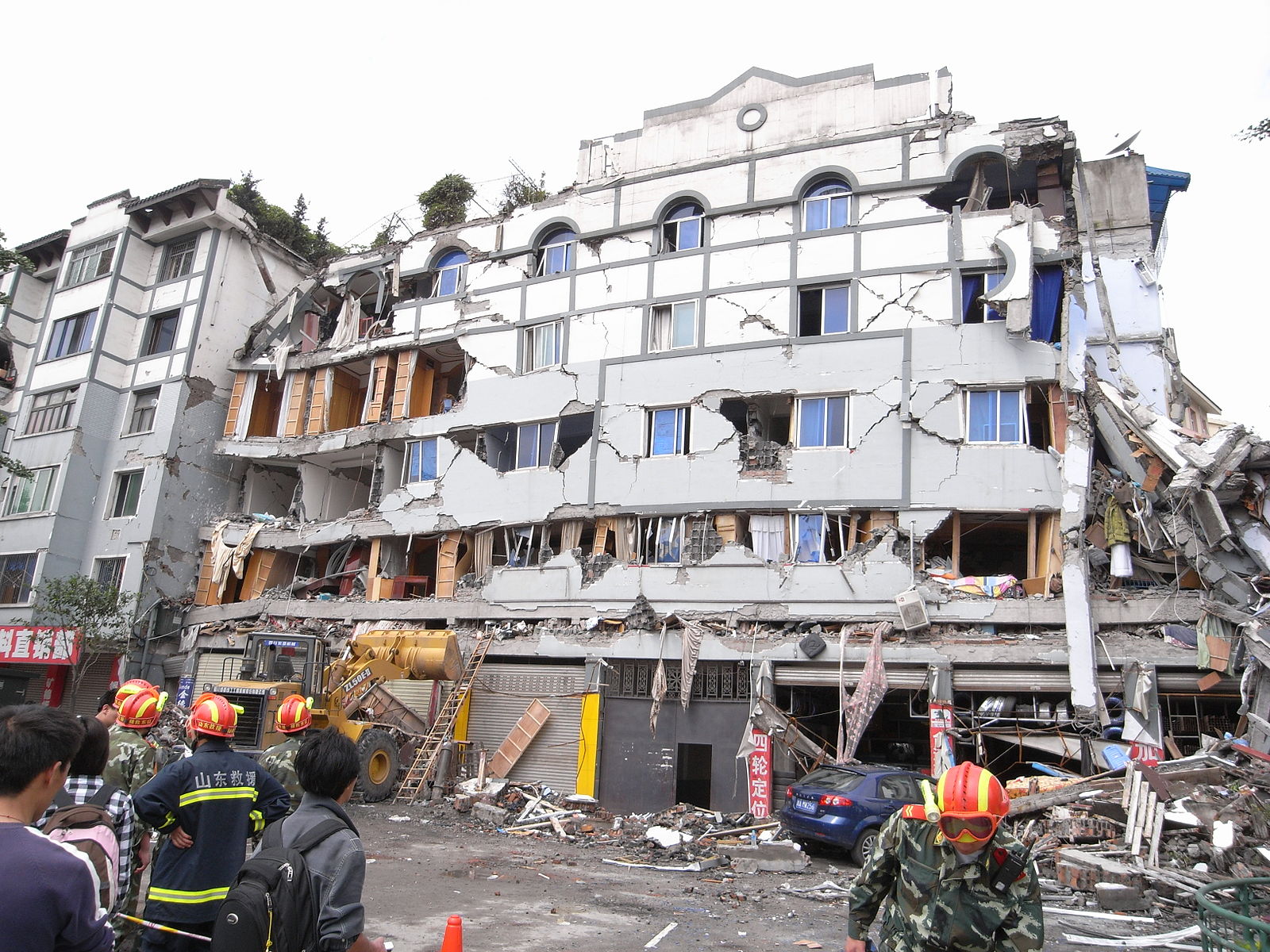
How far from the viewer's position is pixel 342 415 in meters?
28.2

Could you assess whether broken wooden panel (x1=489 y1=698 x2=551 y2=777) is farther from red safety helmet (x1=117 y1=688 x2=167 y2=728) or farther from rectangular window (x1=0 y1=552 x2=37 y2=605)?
rectangular window (x1=0 y1=552 x2=37 y2=605)

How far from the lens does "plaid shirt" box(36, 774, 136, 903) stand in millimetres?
4262

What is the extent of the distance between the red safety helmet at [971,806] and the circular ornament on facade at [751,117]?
2150cm

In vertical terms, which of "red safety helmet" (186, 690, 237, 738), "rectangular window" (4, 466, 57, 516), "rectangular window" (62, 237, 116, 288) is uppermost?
"rectangular window" (62, 237, 116, 288)

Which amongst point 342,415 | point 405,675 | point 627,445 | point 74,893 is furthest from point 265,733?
point 74,893

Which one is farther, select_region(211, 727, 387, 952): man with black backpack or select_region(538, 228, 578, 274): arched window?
select_region(538, 228, 578, 274): arched window

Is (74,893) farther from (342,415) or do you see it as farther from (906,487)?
(342,415)

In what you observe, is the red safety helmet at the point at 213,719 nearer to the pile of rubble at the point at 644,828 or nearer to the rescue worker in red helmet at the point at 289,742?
the rescue worker in red helmet at the point at 289,742

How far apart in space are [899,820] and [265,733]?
52.5 ft

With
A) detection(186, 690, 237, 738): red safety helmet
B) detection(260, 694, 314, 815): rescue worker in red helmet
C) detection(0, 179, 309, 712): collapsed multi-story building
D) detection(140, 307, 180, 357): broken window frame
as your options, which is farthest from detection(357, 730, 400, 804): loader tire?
detection(140, 307, 180, 357): broken window frame

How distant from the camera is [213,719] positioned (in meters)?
4.84

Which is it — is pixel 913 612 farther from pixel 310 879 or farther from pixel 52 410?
pixel 52 410

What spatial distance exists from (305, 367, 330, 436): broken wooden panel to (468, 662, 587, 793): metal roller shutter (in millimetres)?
10280

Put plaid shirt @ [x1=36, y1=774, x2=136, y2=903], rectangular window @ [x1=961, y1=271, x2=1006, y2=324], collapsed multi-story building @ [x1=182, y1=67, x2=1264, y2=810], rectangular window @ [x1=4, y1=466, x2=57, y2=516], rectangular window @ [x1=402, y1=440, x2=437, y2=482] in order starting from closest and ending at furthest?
1. plaid shirt @ [x1=36, y1=774, x2=136, y2=903]
2. collapsed multi-story building @ [x1=182, y1=67, x2=1264, y2=810]
3. rectangular window @ [x1=961, y1=271, x2=1006, y2=324]
4. rectangular window @ [x1=402, y1=440, x2=437, y2=482]
5. rectangular window @ [x1=4, y1=466, x2=57, y2=516]
